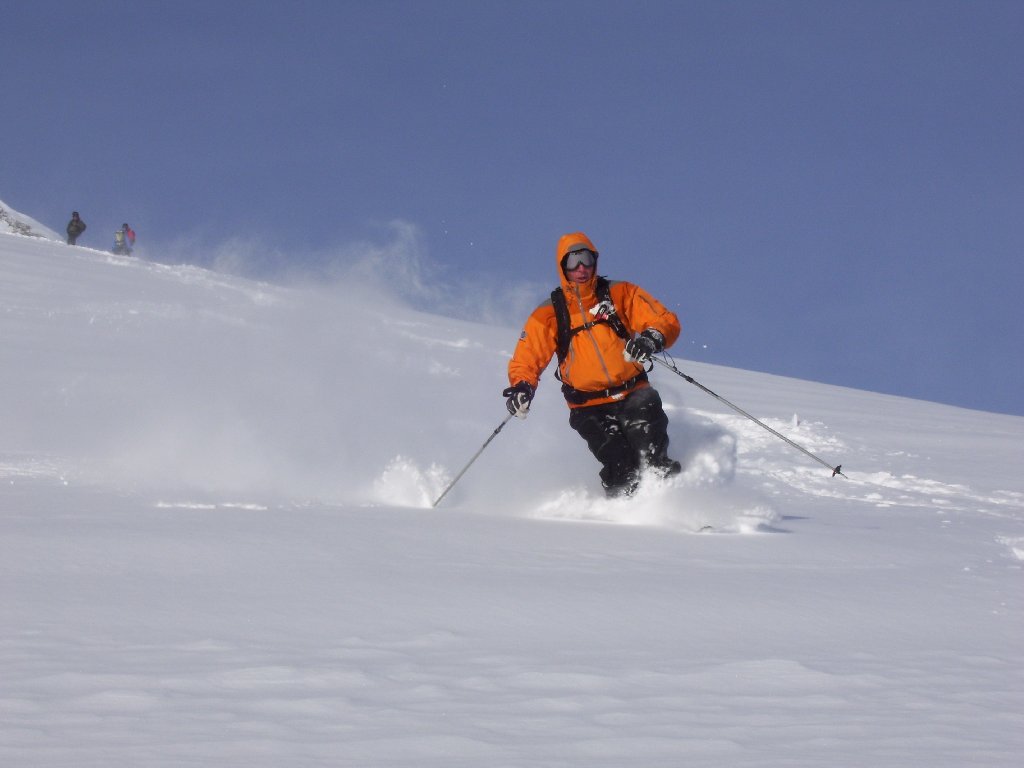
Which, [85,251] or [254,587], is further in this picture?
[85,251]

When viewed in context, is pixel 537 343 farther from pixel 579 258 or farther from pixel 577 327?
pixel 579 258

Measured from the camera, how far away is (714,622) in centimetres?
352

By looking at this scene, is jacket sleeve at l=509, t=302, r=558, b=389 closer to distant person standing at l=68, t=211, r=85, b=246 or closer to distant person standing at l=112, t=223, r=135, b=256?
distant person standing at l=112, t=223, r=135, b=256

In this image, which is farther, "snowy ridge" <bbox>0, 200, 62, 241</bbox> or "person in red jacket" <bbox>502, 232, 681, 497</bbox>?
"snowy ridge" <bbox>0, 200, 62, 241</bbox>

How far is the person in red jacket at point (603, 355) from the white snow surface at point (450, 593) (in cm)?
42

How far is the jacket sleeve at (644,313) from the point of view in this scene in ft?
23.3

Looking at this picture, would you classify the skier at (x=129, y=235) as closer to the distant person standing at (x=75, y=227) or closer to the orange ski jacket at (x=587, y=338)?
the distant person standing at (x=75, y=227)

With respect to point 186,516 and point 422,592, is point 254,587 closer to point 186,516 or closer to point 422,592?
point 422,592

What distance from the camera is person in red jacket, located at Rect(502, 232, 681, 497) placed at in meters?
7.17

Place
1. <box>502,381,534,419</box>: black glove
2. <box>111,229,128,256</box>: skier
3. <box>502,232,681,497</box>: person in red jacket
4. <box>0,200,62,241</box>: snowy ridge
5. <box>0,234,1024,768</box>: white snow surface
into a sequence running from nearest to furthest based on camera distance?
<box>0,234,1024,768</box>: white snow surface
<box>502,381,534,419</box>: black glove
<box>502,232,681,497</box>: person in red jacket
<box>111,229,128,256</box>: skier
<box>0,200,62,241</box>: snowy ridge

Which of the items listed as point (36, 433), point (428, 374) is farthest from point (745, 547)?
point (428, 374)

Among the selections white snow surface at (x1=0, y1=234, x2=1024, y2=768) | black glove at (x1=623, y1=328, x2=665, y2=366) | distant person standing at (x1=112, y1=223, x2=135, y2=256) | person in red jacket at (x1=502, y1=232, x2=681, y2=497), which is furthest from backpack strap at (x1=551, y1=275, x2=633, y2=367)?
distant person standing at (x1=112, y1=223, x2=135, y2=256)

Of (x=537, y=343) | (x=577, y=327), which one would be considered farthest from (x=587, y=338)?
(x=537, y=343)

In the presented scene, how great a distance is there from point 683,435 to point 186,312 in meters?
9.10
